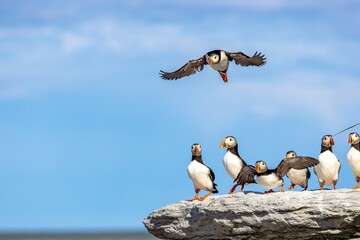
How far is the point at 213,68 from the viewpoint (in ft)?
38.5

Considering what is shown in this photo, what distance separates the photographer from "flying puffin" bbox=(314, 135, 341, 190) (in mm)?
10812

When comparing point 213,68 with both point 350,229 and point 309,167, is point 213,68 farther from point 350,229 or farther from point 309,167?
point 350,229

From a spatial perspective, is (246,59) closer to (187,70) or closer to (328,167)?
(187,70)

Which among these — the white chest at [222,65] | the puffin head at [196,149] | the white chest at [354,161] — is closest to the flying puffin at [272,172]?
the white chest at [354,161]

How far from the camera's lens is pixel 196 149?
36.6 ft

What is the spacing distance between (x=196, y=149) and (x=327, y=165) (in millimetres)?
1738

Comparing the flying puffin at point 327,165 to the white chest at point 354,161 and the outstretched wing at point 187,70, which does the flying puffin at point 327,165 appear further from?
the outstretched wing at point 187,70

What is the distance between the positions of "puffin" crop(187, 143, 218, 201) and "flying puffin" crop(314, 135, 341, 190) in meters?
1.39

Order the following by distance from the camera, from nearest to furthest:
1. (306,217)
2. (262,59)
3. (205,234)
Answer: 1. (306,217)
2. (205,234)
3. (262,59)

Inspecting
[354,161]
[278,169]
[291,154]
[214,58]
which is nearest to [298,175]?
[291,154]

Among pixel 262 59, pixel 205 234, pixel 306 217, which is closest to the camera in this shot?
pixel 306 217

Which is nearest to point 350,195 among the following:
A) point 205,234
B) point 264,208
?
point 264,208

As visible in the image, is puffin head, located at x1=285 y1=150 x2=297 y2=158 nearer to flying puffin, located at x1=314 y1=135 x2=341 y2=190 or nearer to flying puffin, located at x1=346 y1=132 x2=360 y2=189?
flying puffin, located at x1=314 y1=135 x2=341 y2=190

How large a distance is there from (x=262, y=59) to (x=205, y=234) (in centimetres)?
275
